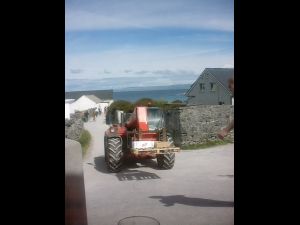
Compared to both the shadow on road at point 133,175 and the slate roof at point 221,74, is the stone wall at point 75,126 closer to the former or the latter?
the shadow on road at point 133,175

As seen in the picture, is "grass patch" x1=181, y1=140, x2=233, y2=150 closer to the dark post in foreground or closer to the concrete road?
the concrete road

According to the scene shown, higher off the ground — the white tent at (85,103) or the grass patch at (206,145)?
the white tent at (85,103)

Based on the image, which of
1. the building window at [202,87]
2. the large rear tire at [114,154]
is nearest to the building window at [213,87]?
the building window at [202,87]

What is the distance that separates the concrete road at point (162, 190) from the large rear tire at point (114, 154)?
0.35ft

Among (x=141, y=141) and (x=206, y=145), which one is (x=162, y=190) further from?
(x=206, y=145)

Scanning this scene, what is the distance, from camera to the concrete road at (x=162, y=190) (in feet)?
9.95

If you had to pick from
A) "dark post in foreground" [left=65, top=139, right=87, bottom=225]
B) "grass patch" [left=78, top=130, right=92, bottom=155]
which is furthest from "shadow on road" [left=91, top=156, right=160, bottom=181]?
"dark post in foreground" [left=65, top=139, right=87, bottom=225]

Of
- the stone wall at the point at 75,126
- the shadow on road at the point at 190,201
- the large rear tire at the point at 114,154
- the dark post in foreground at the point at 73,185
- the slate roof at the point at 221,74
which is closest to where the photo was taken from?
the dark post in foreground at the point at 73,185

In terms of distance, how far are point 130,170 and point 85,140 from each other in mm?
1367

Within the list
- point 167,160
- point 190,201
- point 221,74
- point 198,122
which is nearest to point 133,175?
point 167,160
